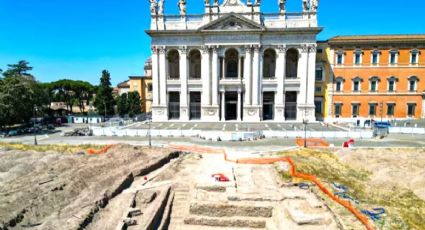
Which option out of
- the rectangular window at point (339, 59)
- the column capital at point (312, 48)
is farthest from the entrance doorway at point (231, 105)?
the rectangular window at point (339, 59)

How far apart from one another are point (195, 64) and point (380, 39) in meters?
34.0

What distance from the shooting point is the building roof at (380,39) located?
44.5m

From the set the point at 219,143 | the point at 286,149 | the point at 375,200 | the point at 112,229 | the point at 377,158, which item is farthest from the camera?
the point at 219,143

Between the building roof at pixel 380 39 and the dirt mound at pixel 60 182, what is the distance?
39.5 metres

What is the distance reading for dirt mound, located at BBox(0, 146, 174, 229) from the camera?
39.2 feet

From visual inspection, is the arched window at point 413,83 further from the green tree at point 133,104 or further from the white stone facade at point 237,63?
the green tree at point 133,104

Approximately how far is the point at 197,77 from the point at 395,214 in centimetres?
4271

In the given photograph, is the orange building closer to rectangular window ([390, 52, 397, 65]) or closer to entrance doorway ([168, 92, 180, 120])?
rectangular window ([390, 52, 397, 65])

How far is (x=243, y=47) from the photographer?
45531 millimetres

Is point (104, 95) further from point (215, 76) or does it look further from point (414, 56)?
point (414, 56)

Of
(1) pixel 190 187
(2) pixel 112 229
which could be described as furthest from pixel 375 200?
(2) pixel 112 229

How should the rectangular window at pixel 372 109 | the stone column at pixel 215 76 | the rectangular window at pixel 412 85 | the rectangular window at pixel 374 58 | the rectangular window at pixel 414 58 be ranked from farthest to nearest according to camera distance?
the rectangular window at pixel 372 109 < the stone column at pixel 215 76 < the rectangular window at pixel 374 58 < the rectangular window at pixel 412 85 < the rectangular window at pixel 414 58

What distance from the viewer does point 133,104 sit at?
54375 millimetres

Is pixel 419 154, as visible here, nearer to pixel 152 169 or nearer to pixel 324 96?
pixel 152 169
